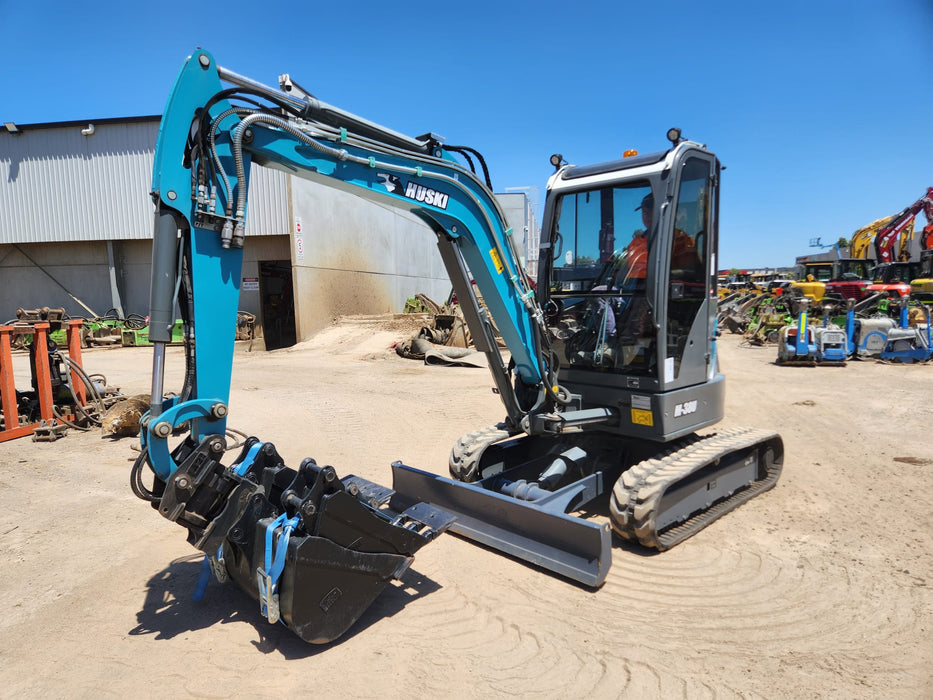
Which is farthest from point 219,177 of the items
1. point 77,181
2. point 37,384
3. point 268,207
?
point 77,181

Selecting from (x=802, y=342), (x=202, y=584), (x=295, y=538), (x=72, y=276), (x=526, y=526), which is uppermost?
(x=72, y=276)

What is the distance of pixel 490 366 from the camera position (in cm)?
452

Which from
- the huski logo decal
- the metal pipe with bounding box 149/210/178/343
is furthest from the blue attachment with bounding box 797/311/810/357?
the metal pipe with bounding box 149/210/178/343

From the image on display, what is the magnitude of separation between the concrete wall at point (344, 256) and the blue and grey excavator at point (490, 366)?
15049 millimetres

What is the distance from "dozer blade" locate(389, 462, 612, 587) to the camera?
3.64m

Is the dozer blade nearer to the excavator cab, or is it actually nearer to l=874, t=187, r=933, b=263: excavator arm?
the excavator cab

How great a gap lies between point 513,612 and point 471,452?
5.64ft

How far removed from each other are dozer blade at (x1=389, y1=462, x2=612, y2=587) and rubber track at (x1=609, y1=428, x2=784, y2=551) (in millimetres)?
426

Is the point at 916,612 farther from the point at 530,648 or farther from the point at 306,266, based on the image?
the point at 306,266

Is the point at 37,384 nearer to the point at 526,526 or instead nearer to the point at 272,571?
the point at 272,571

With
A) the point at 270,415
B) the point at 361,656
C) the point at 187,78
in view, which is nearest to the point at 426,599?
the point at 361,656

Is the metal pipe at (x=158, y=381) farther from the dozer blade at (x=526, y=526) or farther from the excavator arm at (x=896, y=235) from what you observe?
the excavator arm at (x=896, y=235)

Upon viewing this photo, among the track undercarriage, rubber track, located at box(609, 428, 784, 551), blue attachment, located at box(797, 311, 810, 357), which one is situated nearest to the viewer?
the track undercarriage

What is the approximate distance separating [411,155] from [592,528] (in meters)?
2.53
